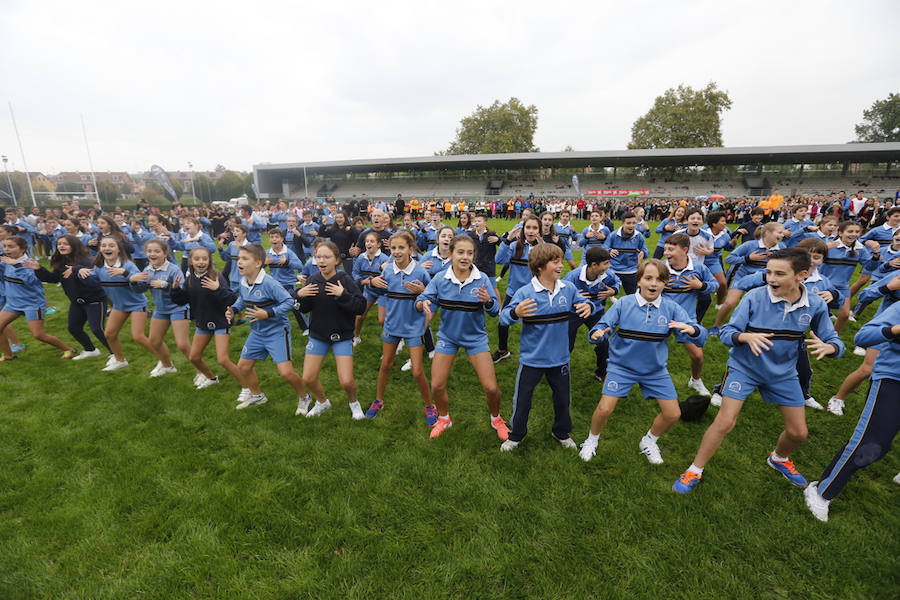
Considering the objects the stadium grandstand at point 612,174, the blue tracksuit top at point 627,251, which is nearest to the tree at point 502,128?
the stadium grandstand at point 612,174

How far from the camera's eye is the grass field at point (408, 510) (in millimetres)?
2703

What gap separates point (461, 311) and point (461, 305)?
2.5 inches

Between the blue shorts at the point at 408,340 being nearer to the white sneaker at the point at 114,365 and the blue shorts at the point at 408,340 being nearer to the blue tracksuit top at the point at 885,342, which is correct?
the blue tracksuit top at the point at 885,342

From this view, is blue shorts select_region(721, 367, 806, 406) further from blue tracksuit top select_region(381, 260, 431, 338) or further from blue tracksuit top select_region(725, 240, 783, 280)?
blue tracksuit top select_region(725, 240, 783, 280)

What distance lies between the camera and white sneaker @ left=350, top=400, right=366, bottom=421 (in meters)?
4.64

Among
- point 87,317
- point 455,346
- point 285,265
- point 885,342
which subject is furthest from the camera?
point 285,265

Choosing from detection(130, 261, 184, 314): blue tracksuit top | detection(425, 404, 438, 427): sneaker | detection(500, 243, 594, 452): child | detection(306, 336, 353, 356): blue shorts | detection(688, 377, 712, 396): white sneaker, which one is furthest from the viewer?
detection(130, 261, 184, 314): blue tracksuit top

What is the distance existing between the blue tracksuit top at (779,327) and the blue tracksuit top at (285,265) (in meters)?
6.30

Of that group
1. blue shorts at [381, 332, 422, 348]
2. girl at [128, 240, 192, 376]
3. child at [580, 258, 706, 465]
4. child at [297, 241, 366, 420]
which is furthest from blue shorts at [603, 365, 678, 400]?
girl at [128, 240, 192, 376]

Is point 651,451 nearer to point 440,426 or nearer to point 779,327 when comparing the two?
point 779,327

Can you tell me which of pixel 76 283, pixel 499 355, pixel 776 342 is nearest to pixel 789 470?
pixel 776 342

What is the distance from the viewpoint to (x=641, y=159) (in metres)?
40.3

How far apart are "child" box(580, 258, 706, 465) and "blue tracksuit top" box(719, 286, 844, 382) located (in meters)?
0.34

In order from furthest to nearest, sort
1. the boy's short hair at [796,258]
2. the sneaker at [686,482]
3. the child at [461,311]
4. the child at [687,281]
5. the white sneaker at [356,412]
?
1. the child at [687,281]
2. the white sneaker at [356,412]
3. the child at [461,311]
4. the sneaker at [686,482]
5. the boy's short hair at [796,258]
